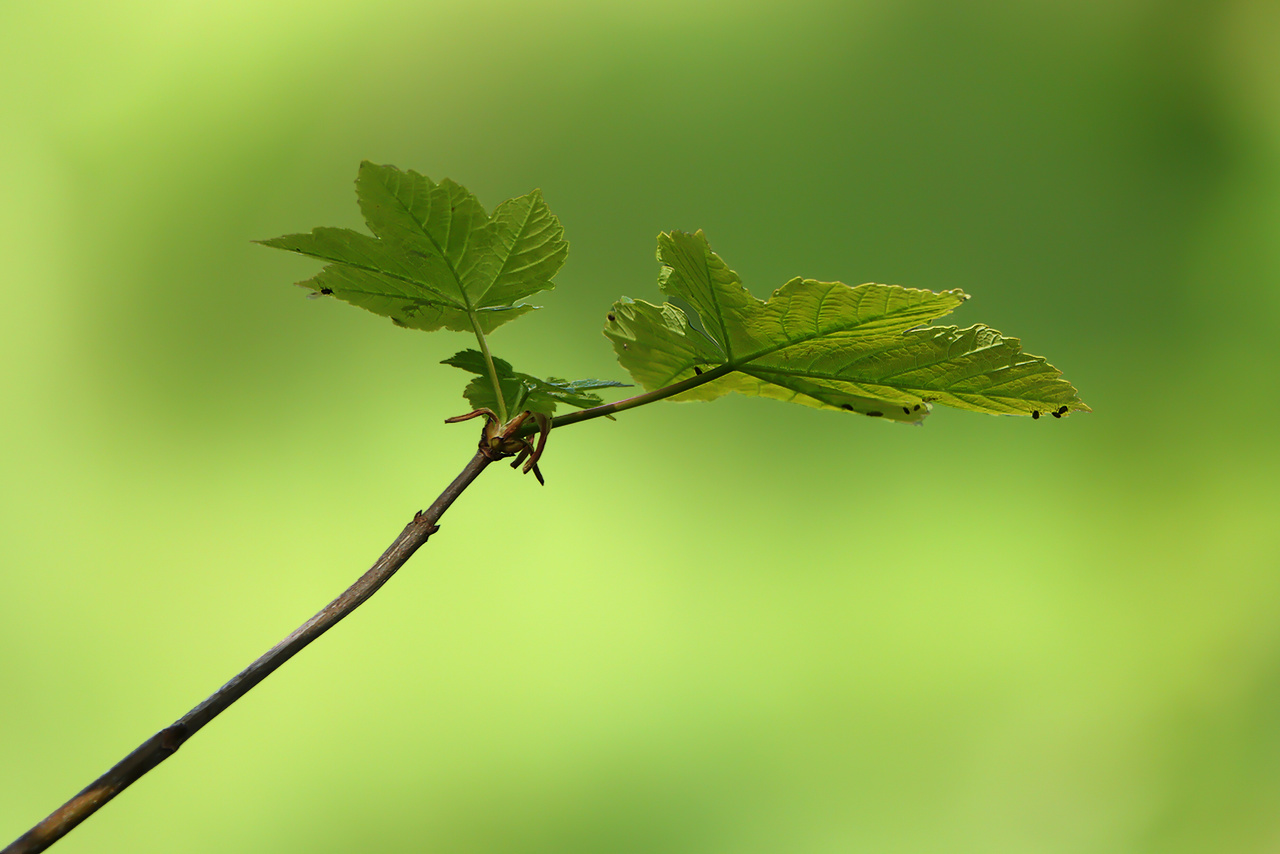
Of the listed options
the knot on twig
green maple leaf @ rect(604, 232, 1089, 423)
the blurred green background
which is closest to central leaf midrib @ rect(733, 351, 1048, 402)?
green maple leaf @ rect(604, 232, 1089, 423)

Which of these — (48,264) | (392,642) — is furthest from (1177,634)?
(48,264)

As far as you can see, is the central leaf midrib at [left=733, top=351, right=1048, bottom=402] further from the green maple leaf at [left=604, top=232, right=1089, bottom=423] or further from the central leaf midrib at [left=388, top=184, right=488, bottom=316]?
the central leaf midrib at [left=388, top=184, right=488, bottom=316]

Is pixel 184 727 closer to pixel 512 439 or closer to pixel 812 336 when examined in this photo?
pixel 512 439

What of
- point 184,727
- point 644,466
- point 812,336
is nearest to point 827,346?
point 812,336

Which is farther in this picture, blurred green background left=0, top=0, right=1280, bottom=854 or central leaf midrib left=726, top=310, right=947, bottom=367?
blurred green background left=0, top=0, right=1280, bottom=854

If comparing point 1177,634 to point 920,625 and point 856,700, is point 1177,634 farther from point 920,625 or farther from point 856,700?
point 856,700

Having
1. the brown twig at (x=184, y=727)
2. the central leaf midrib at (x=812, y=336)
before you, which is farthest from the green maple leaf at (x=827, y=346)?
the brown twig at (x=184, y=727)
